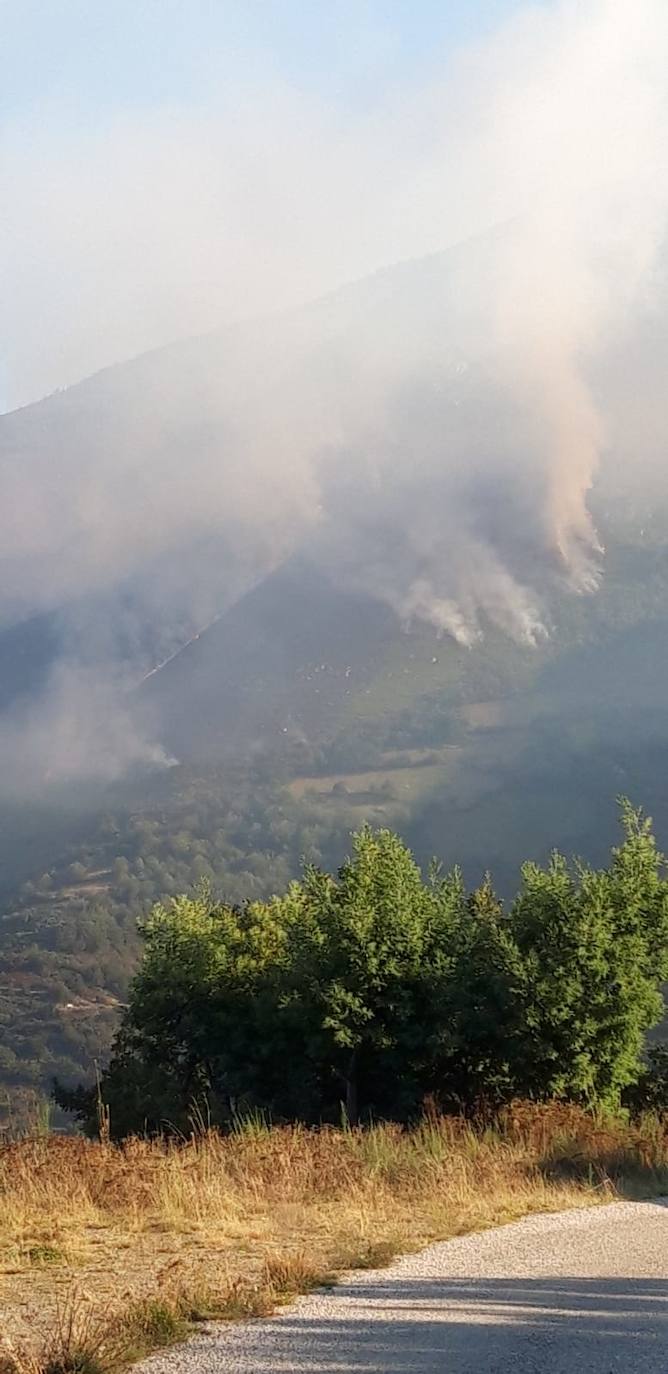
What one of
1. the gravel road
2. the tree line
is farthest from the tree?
the gravel road

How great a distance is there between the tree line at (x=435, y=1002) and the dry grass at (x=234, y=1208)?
804 centimetres

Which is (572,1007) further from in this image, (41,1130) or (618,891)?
(41,1130)

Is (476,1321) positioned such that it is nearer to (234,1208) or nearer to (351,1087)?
(234,1208)

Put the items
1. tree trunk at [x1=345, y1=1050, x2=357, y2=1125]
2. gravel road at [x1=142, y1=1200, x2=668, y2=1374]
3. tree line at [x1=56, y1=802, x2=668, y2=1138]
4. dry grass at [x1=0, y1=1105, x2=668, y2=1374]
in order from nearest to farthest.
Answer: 1. gravel road at [x1=142, y1=1200, x2=668, y2=1374]
2. dry grass at [x1=0, y1=1105, x2=668, y2=1374]
3. tree line at [x1=56, y1=802, x2=668, y2=1138]
4. tree trunk at [x1=345, y1=1050, x2=357, y2=1125]

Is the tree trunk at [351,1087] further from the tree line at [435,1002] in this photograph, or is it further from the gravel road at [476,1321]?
the gravel road at [476,1321]

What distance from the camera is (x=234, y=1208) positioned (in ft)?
35.9

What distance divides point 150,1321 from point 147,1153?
5894mm

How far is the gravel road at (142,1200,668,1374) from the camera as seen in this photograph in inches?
247

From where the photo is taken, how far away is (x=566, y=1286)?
837 centimetres

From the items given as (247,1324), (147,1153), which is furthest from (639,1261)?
(147,1153)

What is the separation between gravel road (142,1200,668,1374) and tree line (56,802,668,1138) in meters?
13.6

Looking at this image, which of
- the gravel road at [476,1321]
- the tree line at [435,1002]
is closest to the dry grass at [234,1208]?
the gravel road at [476,1321]

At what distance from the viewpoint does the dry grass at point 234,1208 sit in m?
7.29

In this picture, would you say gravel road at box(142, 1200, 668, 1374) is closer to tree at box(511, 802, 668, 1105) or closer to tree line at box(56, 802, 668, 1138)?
tree line at box(56, 802, 668, 1138)
